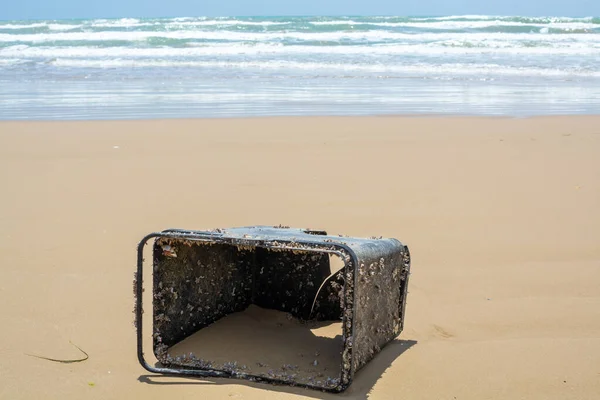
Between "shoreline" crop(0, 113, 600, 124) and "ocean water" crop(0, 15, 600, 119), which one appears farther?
"ocean water" crop(0, 15, 600, 119)

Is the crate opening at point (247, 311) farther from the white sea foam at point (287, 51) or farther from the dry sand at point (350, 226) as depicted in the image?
the white sea foam at point (287, 51)

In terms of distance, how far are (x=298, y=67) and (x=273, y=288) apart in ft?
53.7

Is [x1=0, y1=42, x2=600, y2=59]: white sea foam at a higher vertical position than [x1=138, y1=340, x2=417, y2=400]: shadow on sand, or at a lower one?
lower

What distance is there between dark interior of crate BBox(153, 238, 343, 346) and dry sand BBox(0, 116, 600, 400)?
23 centimetres

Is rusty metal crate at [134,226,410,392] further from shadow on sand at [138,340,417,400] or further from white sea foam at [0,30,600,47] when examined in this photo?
white sea foam at [0,30,600,47]

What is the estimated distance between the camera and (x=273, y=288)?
126 inches

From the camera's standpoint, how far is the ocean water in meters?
10.5

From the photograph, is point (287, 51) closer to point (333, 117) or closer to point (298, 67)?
point (298, 67)

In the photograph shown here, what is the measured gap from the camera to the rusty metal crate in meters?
2.35

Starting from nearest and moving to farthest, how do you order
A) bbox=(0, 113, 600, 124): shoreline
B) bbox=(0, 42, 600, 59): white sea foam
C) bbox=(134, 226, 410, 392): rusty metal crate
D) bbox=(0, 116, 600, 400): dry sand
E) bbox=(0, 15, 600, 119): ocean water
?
1. bbox=(134, 226, 410, 392): rusty metal crate
2. bbox=(0, 116, 600, 400): dry sand
3. bbox=(0, 113, 600, 124): shoreline
4. bbox=(0, 15, 600, 119): ocean water
5. bbox=(0, 42, 600, 59): white sea foam

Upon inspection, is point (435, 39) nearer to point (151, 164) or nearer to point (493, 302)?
point (151, 164)

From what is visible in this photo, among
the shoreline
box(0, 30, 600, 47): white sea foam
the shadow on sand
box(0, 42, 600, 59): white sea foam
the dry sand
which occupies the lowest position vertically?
box(0, 42, 600, 59): white sea foam

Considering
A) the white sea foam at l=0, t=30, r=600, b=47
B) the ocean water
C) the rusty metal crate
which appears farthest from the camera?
the white sea foam at l=0, t=30, r=600, b=47

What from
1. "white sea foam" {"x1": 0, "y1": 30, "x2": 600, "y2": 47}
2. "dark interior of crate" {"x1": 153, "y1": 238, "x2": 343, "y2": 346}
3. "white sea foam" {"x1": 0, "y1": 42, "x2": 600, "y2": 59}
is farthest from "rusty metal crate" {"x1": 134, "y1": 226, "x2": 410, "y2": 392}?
"white sea foam" {"x1": 0, "y1": 30, "x2": 600, "y2": 47}
